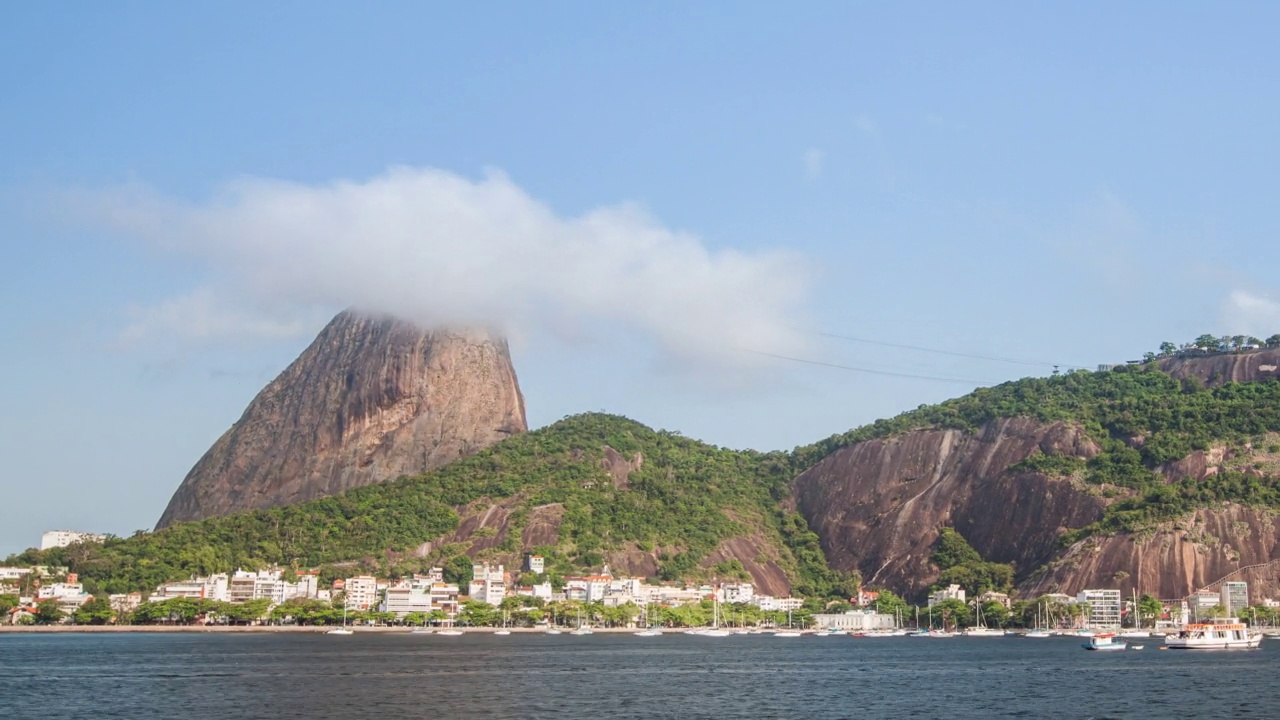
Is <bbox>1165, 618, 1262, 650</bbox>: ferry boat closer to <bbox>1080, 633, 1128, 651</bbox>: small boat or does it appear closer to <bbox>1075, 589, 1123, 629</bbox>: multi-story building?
<bbox>1080, 633, 1128, 651</bbox>: small boat

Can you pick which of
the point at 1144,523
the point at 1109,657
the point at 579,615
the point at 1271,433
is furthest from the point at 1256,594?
the point at 579,615

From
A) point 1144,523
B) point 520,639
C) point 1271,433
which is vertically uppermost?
point 1271,433

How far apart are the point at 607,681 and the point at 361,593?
336ft

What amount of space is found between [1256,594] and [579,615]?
276 ft

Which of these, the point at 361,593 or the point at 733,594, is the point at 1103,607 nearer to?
the point at 733,594

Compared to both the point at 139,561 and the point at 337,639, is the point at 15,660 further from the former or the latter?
the point at 139,561

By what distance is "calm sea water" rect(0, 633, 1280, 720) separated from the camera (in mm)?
63250

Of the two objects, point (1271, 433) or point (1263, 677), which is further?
point (1271, 433)

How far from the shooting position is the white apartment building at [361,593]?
575 feet

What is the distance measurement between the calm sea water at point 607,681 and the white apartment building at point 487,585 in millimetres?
50473

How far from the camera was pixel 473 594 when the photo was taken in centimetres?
18288

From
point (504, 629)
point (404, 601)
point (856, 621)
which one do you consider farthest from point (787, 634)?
point (404, 601)

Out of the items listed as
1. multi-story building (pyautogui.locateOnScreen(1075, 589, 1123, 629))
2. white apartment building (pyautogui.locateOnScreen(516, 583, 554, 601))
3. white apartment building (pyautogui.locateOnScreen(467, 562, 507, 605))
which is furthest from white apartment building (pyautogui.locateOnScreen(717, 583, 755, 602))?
multi-story building (pyautogui.locateOnScreen(1075, 589, 1123, 629))

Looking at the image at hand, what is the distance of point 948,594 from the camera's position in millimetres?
189750
